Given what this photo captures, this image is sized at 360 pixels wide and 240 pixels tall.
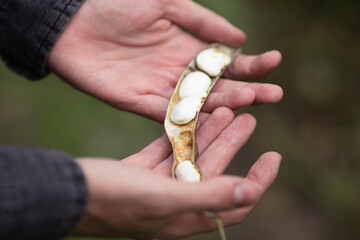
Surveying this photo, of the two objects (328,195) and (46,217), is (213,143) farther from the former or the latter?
(328,195)

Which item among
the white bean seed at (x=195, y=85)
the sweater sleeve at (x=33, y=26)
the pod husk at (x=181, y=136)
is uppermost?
the white bean seed at (x=195, y=85)

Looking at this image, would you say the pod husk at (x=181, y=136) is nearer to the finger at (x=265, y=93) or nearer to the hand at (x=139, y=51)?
the hand at (x=139, y=51)

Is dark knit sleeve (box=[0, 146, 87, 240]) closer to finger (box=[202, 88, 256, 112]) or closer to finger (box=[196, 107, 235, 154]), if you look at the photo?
finger (box=[196, 107, 235, 154])

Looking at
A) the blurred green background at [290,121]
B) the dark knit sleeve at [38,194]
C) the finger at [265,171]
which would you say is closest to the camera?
the dark knit sleeve at [38,194]

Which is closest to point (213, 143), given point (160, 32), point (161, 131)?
point (160, 32)

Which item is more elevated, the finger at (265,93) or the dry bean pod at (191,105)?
the finger at (265,93)

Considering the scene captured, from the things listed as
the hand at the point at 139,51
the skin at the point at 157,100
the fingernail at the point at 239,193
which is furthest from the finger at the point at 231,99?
the fingernail at the point at 239,193

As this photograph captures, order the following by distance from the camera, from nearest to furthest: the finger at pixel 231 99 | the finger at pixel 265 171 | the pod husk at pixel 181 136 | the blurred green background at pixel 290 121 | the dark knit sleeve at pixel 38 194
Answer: the dark knit sleeve at pixel 38 194 → the finger at pixel 265 171 → the pod husk at pixel 181 136 → the finger at pixel 231 99 → the blurred green background at pixel 290 121
